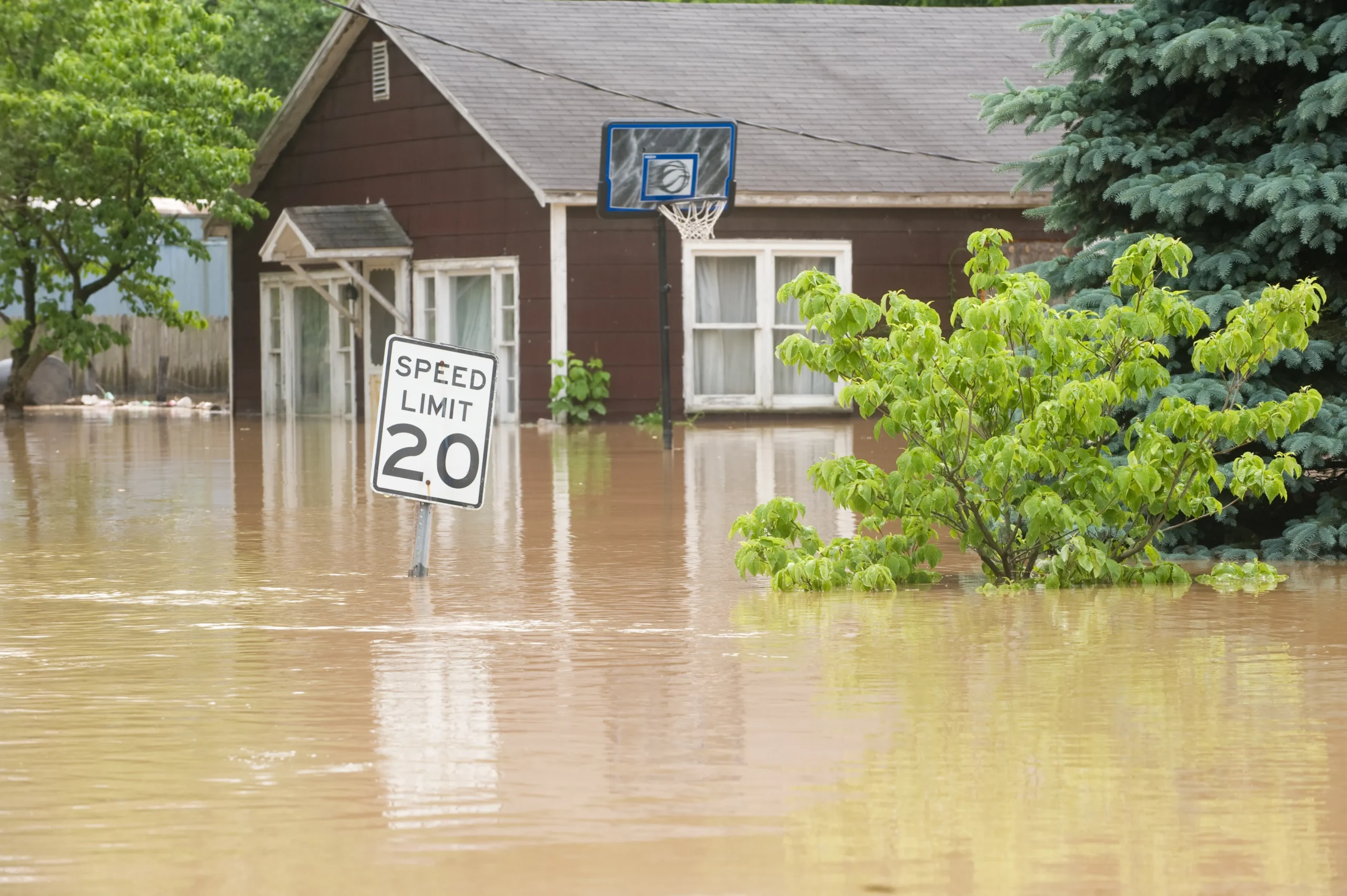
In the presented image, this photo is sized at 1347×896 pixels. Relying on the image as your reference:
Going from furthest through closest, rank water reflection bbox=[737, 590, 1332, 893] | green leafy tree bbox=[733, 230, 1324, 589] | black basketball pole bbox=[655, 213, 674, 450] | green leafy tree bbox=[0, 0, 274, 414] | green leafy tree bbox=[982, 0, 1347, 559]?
green leafy tree bbox=[0, 0, 274, 414]
black basketball pole bbox=[655, 213, 674, 450]
green leafy tree bbox=[982, 0, 1347, 559]
green leafy tree bbox=[733, 230, 1324, 589]
water reflection bbox=[737, 590, 1332, 893]

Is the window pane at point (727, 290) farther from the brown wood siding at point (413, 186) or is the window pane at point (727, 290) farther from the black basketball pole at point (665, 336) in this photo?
the black basketball pole at point (665, 336)

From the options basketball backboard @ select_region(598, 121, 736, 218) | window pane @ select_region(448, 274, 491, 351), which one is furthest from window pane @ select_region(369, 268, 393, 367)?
basketball backboard @ select_region(598, 121, 736, 218)

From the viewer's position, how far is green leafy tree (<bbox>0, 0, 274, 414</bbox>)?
3269 centimetres

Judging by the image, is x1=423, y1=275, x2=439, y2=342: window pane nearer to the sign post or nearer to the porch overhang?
the porch overhang

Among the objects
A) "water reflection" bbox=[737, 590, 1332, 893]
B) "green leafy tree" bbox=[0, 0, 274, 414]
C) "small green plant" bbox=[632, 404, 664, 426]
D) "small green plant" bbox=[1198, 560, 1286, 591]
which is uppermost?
"green leafy tree" bbox=[0, 0, 274, 414]

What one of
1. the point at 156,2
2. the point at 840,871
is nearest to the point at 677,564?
the point at 840,871

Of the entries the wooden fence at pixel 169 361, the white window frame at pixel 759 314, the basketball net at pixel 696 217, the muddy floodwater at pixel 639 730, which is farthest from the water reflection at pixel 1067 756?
the wooden fence at pixel 169 361

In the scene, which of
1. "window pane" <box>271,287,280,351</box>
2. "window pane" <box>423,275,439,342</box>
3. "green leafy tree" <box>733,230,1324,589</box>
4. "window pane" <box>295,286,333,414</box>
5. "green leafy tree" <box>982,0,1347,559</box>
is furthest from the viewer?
"window pane" <box>271,287,280,351</box>

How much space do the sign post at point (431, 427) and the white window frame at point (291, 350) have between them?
22881 millimetres

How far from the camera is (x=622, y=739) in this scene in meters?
6.80

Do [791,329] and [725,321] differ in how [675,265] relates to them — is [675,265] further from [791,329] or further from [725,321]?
[791,329]

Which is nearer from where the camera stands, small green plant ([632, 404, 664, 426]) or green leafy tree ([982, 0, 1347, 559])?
green leafy tree ([982, 0, 1347, 559])

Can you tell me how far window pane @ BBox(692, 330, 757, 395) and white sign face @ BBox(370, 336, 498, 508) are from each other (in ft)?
64.9

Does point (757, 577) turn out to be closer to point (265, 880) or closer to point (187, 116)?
point (265, 880)
